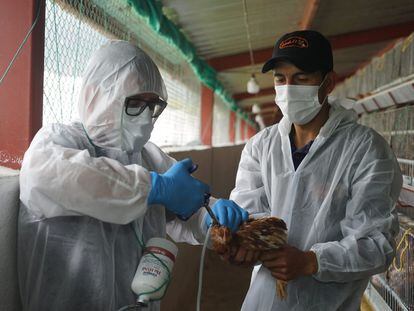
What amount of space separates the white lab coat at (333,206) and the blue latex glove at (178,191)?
41cm

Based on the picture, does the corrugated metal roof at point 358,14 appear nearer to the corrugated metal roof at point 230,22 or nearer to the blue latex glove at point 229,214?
the corrugated metal roof at point 230,22

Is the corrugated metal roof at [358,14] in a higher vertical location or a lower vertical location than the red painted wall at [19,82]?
higher

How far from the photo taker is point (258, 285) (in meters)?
1.58

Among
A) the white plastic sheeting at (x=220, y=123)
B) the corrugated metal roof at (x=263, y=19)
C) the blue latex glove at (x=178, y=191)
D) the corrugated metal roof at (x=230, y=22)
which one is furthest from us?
the white plastic sheeting at (x=220, y=123)

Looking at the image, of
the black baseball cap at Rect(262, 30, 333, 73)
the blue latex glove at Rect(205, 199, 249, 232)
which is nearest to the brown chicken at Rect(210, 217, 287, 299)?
the blue latex glove at Rect(205, 199, 249, 232)

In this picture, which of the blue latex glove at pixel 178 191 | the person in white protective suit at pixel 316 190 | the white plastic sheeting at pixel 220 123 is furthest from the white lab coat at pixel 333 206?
the white plastic sheeting at pixel 220 123

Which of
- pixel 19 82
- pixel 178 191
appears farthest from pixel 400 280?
pixel 19 82

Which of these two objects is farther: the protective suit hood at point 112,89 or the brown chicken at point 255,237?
the brown chicken at point 255,237

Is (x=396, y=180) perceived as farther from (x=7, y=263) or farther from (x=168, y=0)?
(x=168, y=0)

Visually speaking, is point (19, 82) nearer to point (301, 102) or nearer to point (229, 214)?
point (229, 214)

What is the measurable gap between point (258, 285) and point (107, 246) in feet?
2.19

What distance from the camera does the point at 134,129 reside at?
1.32 metres

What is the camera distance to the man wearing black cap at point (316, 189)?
1.37 meters

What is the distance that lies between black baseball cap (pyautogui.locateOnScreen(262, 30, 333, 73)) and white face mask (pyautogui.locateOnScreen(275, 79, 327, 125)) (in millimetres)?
91
